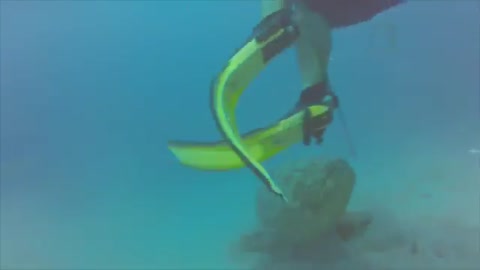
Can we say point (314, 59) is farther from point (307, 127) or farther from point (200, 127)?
point (200, 127)

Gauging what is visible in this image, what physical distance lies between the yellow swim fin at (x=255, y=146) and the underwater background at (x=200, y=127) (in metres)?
0.02

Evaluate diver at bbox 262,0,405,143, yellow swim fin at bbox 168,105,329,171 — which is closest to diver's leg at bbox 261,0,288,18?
diver at bbox 262,0,405,143

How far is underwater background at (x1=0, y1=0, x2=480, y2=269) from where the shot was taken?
181cm

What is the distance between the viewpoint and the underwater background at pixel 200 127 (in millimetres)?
1812

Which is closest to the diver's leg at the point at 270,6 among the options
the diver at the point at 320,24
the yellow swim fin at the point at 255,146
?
→ the diver at the point at 320,24

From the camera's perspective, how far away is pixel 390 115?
71.7 inches

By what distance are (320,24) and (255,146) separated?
400mm

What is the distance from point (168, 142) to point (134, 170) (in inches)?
5.1

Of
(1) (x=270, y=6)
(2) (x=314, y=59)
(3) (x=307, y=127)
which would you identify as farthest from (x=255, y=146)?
(1) (x=270, y=6)

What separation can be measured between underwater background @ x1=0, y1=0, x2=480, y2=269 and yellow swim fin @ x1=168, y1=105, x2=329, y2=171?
1.0 inches

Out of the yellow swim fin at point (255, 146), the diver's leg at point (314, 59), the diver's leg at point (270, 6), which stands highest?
the diver's leg at point (270, 6)

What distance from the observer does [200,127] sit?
1.83 metres

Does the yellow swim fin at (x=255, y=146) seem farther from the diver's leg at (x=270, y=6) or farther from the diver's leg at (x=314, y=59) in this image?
the diver's leg at (x=270, y=6)

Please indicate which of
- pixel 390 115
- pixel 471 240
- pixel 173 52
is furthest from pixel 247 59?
pixel 471 240
